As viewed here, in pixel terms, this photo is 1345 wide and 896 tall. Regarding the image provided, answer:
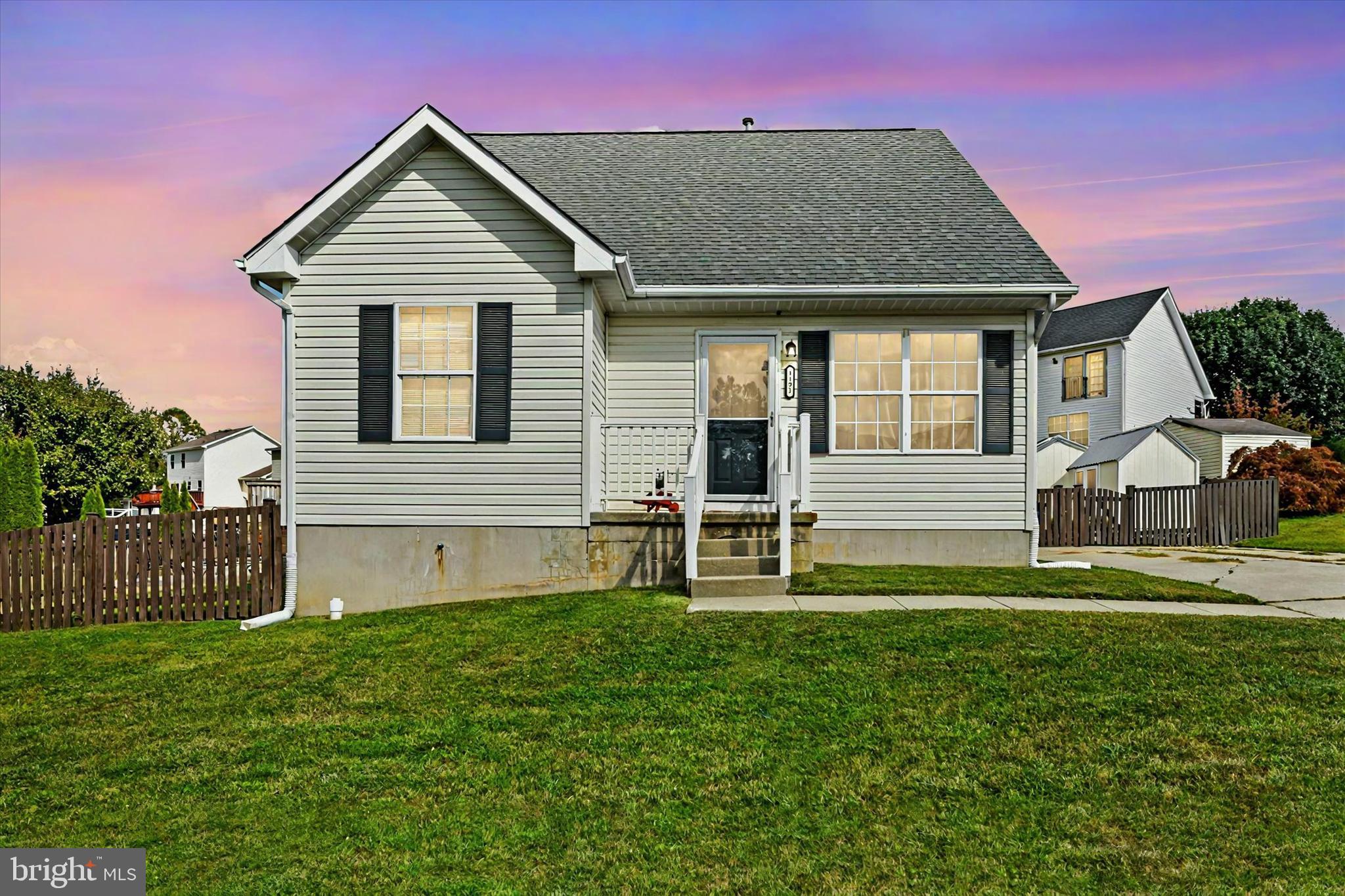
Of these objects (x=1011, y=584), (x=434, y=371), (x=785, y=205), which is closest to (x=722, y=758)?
(x=1011, y=584)

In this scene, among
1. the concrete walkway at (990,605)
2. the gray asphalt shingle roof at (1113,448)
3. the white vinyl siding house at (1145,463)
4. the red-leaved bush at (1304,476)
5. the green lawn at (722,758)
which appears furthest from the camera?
the gray asphalt shingle roof at (1113,448)

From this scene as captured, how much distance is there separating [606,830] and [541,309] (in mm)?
7204

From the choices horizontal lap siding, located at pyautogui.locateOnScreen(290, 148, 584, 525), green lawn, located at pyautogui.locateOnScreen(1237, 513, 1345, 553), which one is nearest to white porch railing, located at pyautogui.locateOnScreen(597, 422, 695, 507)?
horizontal lap siding, located at pyautogui.locateOnScreen(290, 148, 584, 525)

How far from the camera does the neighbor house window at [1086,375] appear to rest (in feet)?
99.7

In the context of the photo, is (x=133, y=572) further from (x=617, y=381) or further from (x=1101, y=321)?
(x=1101, y=321)

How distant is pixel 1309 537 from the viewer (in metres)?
17.7

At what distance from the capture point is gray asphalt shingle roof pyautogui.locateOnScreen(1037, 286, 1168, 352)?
3016cm

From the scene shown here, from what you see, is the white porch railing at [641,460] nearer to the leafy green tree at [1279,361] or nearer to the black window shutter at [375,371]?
the black window shutter at [375,371]

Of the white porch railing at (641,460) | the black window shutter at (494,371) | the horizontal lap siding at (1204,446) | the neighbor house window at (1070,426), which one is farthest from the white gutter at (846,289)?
the neighbor house window at (1070,426)

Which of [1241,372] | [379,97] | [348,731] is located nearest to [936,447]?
[348,731]

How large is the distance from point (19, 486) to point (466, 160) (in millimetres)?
23879

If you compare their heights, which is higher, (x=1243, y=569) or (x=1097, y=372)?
(x=1097, y=372)

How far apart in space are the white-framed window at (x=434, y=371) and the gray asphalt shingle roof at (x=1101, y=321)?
79.0 feet

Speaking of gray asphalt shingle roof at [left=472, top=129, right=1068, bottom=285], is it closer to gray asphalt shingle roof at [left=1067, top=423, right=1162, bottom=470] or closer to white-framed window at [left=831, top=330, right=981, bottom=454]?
white-framed window at [left=831, top=330, right=981, bottom=454]
